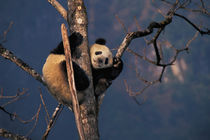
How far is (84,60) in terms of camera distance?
10.7ft

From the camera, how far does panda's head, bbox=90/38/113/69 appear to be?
4.11 meters

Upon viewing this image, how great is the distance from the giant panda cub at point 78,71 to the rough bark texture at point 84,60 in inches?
2.5

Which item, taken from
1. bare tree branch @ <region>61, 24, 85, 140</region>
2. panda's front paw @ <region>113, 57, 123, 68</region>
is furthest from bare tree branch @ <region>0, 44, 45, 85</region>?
panda's front paw @ <region>113, 57, 123, 68</region>

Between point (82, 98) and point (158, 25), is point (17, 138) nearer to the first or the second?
point (82, 98)

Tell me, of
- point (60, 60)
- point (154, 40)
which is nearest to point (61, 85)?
point (60, 60)

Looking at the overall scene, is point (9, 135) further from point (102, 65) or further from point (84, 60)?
point (102, 65)

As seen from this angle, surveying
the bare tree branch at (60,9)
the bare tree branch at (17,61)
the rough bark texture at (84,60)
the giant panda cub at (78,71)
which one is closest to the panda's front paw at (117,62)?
the giant panda cub at (78,71)

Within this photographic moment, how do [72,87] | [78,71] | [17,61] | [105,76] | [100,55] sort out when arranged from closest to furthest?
[72,87], [78,71], [17,61], [100,55], [105,76]

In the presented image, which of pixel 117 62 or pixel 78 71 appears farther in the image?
pixel 117 62

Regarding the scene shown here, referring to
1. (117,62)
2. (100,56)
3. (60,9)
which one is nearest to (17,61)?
(60,9)

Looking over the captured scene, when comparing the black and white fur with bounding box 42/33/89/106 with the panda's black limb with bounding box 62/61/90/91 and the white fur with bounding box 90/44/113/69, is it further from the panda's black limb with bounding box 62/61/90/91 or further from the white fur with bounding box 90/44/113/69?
the white fur with bounding box 90/44/113/69

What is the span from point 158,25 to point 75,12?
1.47m

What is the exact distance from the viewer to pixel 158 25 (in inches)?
158

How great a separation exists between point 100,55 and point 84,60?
34.2 inches
